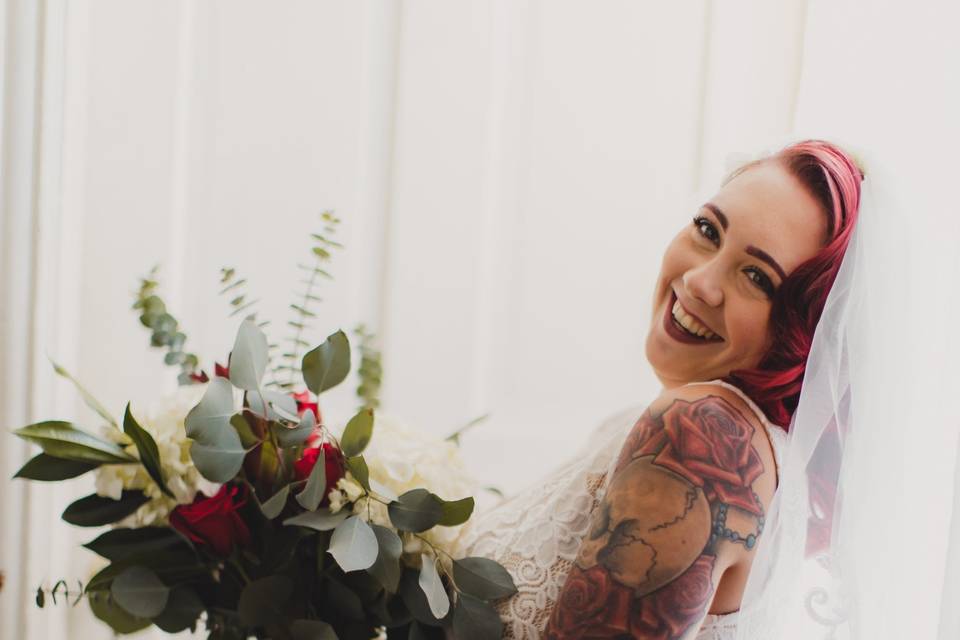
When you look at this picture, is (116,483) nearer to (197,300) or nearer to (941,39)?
(197,300)

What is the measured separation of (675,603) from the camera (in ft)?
2.60


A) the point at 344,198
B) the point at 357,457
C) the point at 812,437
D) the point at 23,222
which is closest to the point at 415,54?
the point at 344,198

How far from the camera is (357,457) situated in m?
0.89

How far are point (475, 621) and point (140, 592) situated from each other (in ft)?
1.11

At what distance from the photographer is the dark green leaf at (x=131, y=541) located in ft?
3.09

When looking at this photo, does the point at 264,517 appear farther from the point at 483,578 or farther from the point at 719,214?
the point at 719,214

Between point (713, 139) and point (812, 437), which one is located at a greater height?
point (713, 139)

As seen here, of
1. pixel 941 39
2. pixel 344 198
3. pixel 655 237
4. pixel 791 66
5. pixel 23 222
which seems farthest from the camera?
pixel 344 198

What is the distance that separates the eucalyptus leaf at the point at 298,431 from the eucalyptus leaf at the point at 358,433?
0.12 ft

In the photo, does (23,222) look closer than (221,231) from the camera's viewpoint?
Yes

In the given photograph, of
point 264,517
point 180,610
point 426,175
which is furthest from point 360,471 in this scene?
point 426,175

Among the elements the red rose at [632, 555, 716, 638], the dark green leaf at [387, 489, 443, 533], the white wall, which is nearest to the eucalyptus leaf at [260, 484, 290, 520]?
the dark green leaf at [387, 489, 443, 533]

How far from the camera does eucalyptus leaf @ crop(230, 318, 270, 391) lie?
34.1 inches

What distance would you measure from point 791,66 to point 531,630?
1000 millimetres
